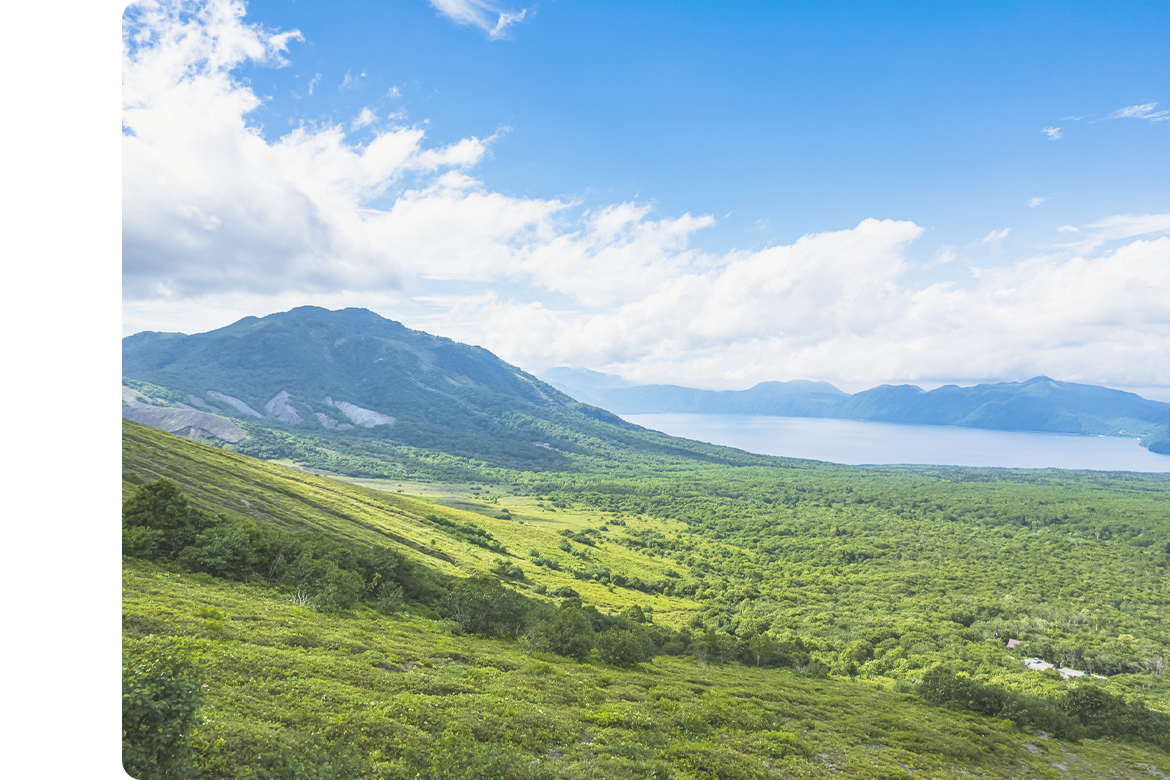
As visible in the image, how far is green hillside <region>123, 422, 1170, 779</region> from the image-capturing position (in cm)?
1368

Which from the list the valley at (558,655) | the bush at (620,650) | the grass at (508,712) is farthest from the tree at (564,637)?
the grass at (508,712)

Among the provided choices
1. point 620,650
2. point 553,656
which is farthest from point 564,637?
point 620,650

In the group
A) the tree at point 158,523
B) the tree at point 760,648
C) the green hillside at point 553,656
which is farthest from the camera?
the tree at point 760,648

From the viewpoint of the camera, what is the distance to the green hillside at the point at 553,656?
13.7 m

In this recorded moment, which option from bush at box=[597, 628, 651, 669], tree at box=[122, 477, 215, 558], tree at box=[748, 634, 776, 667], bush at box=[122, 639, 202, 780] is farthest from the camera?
tree at box=[748, 634, 776, 667]

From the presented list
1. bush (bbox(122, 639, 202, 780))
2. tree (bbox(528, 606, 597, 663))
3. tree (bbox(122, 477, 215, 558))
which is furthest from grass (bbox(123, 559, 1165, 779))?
bush (bbox(122, 639, 202, 780))

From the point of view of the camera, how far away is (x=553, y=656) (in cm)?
2792

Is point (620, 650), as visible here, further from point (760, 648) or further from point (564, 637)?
point (760, 648)

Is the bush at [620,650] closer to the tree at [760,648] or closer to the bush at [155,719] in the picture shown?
the tree at [760,648]

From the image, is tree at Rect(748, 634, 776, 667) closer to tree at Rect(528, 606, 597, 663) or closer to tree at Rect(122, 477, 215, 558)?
tree at Rect(528, 606, 597, 663)

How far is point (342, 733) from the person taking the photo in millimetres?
12555

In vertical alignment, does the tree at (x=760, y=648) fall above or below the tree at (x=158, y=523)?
below
